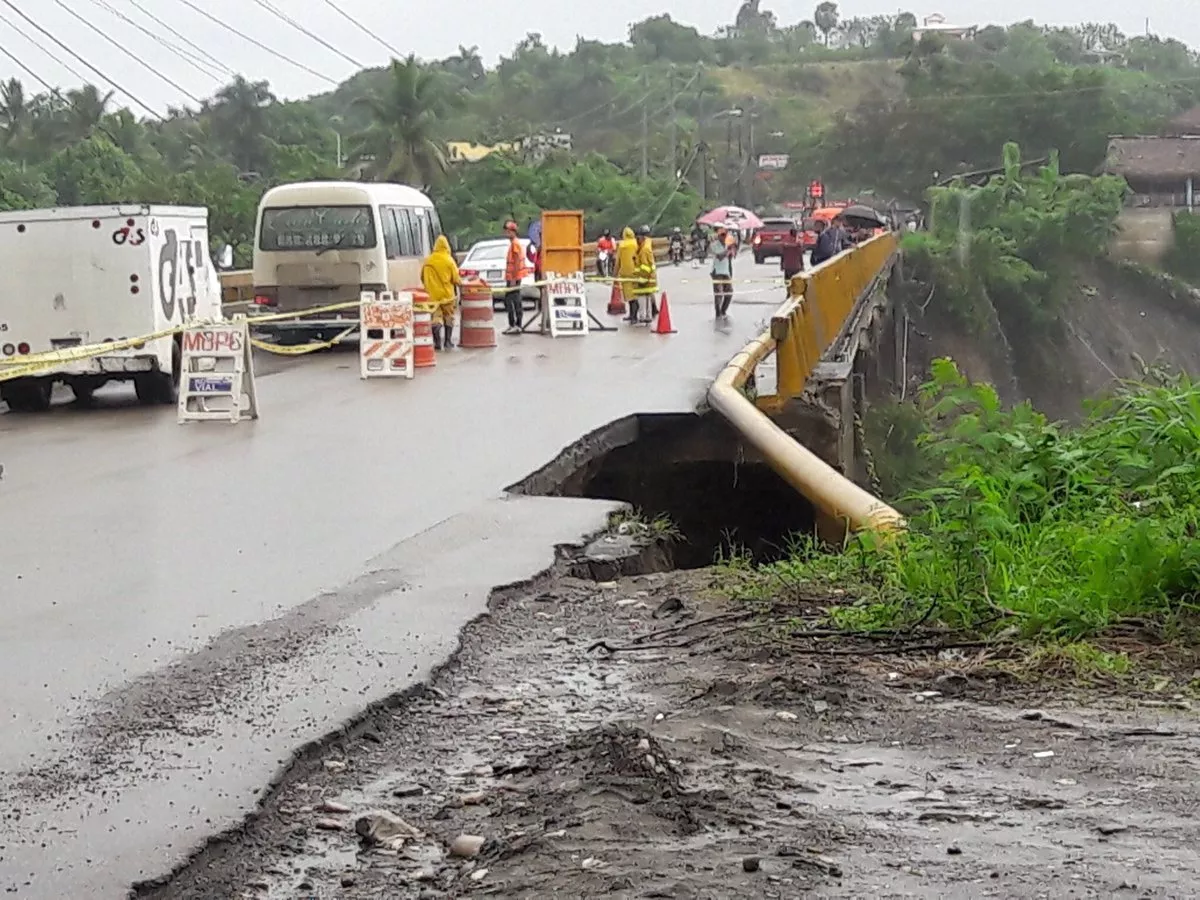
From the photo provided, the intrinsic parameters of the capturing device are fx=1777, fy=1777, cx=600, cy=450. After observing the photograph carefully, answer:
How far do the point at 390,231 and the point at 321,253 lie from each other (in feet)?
3.92

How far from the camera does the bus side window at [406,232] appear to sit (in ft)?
91.1

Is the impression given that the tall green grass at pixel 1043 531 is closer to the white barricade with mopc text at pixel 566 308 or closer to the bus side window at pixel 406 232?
the white barricade with mopc text at pixel 566 308

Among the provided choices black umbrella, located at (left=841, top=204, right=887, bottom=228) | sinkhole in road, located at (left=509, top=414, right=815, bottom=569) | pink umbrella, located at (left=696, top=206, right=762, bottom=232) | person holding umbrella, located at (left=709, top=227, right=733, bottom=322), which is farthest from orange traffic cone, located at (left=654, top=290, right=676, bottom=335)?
pink umbrella, located at (left=696, top=206, right=762, bottom=232)

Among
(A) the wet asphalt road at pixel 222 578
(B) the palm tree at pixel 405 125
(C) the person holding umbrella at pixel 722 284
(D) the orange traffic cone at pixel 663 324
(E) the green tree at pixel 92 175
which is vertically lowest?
(A) the wet asphalt road at pixel 222 578

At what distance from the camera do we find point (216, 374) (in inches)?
681

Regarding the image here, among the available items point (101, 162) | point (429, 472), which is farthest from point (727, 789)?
point (101, 162)

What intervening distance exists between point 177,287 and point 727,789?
599 inches

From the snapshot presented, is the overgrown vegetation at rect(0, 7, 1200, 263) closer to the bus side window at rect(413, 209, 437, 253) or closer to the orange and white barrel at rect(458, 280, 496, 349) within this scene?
the bus side window at rect(413, 209, 437, 253)

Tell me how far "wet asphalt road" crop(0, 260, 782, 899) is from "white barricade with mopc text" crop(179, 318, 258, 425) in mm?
326

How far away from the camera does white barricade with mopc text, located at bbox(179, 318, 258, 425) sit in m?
17.2

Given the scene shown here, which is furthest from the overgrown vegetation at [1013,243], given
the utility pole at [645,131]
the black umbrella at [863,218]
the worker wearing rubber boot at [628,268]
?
the worker wearing rubber boot at [628,268]

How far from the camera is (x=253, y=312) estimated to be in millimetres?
28812

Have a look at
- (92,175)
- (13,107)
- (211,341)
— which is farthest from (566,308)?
(13,107)

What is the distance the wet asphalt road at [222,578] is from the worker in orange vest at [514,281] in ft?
30.2
